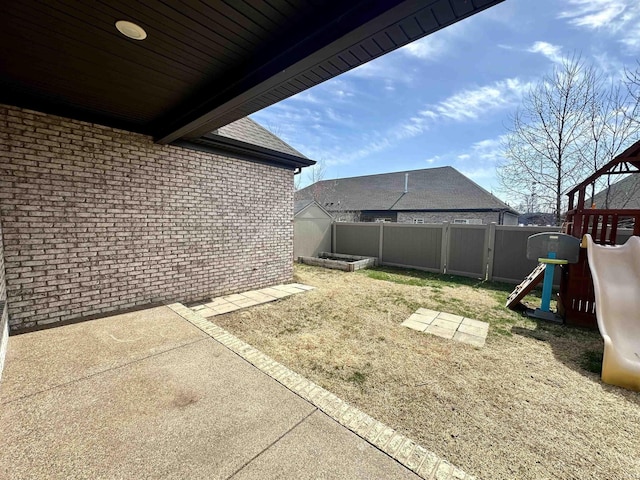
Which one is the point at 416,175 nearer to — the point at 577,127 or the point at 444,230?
the point at 577,127

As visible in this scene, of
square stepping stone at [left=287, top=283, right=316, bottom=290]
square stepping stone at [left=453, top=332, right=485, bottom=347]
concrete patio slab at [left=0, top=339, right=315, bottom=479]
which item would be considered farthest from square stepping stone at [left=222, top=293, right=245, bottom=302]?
square stepping stone at [left=453, top=332, right=485, bottom=347]

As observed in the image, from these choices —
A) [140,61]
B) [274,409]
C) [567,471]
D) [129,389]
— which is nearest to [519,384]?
Result: [567,471]

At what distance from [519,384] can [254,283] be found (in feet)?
15.9

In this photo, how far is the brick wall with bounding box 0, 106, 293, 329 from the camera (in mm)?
3168

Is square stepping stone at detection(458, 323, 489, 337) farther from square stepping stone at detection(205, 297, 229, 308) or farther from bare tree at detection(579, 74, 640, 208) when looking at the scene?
bare tree at detection(579, 74, 640, 208)

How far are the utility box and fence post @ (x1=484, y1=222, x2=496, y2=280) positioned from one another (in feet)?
8.99

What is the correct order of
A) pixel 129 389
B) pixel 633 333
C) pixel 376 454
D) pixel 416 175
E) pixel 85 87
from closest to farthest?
pixel 376 454 → pixel 129 389 → pixel 85 87 → pixel 633 333 → pixel 416 175

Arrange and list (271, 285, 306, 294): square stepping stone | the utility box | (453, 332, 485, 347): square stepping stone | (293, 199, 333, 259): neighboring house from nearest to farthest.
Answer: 1. (453, 332, 485, 347): square stepping stone
2. the utility box
3. (271, 285, 306, 294): square stepping stone
4. (293, 199, 333, 259): neighboring house

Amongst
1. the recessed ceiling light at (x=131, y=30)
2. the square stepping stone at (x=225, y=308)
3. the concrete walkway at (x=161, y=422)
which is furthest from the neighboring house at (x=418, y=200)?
the recessed ceiling light at (x=131, y=30)

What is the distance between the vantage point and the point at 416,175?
18.6m

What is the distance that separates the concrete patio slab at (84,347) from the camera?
2.15 m

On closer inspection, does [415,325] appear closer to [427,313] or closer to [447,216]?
[427,313]

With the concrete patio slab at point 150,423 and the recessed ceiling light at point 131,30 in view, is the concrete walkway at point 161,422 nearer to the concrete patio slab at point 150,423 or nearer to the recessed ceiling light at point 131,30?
the concrete patio slab at point 150,423

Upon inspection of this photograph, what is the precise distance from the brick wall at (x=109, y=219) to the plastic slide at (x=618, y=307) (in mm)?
5595
